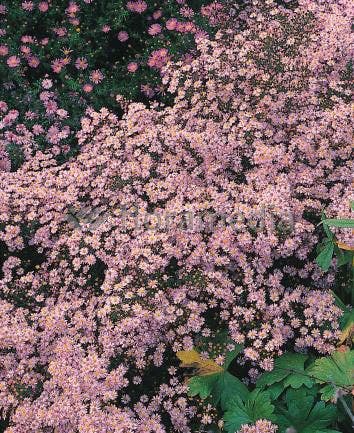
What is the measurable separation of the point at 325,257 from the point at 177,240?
3.70 feet

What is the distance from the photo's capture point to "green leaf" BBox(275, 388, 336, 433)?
11.5 feet

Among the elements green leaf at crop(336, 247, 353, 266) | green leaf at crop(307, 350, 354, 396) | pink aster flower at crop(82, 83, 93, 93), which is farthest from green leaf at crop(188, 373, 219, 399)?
pink aster flower at crop(82, 83, 93, 93)

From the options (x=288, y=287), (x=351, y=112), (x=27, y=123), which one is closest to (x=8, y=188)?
(x=27, y=123)

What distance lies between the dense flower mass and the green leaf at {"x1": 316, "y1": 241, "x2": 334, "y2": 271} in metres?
0.30

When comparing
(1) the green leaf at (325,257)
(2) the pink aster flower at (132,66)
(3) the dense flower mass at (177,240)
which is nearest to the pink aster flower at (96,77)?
(2) the pink aster flower at (132,66)

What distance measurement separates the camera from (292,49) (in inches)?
220

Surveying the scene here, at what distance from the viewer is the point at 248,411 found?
3533 mm

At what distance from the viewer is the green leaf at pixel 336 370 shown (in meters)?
3.51

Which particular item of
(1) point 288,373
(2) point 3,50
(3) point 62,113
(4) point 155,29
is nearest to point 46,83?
(3) point 62,113

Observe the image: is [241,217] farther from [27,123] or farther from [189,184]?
[27,123]

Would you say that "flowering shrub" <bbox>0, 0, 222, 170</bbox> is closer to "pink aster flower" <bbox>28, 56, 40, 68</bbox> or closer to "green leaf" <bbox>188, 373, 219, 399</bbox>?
"pink aster flower" <bbox>28, 56, 40, 68</bbox>

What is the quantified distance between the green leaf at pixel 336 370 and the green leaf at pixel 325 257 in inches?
23.7

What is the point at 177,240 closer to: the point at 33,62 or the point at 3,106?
the point at 3,106

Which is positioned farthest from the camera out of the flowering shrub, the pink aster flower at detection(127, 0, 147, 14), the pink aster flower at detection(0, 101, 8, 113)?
the pink aster flower at detection(127, 0, 147, 14)
